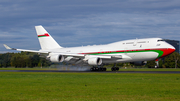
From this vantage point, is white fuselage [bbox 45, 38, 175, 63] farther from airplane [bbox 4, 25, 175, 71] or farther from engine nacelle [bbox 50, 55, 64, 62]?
engine nacelle [bbox 50, 55, 64, 62]

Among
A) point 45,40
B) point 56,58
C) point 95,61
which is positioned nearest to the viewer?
point 95,61

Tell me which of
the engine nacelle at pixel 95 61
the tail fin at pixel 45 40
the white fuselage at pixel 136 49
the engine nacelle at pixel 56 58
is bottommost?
the engine nacelle at pixel 95 61

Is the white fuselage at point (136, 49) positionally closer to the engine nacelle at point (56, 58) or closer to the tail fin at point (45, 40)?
the engine nacelle at point (56, 58)

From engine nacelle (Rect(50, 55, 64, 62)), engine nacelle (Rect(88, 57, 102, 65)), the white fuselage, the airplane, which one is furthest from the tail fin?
engine nacelle (Rect(88, 57, 102, 65))

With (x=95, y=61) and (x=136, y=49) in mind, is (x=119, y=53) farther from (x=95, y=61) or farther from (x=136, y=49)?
(x=95, y=61)

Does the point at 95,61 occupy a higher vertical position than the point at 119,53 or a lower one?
lower

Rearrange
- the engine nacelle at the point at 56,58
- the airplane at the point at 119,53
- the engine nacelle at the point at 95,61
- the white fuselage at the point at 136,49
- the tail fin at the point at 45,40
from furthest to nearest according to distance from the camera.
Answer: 1. the tail fin at the point at 45,40
2. the engine nacelle at the point at 56,58
3. the engine nacelle at the point at 95,61
4. the airplane at the point at 119,53
5. the white fuselage at the point at 136,49

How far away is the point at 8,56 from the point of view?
76.2 metres

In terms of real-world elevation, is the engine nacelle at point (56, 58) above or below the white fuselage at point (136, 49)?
below

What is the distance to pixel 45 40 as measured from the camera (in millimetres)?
51875

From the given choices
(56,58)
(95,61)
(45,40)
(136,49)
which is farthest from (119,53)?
(45,40)

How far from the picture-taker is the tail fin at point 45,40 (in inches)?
2045

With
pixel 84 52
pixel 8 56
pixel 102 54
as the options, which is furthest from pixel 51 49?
pixel 8 56

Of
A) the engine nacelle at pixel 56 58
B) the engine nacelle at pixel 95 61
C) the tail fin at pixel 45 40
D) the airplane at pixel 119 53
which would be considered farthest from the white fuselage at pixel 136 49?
the tail fin at pixel 45 40
